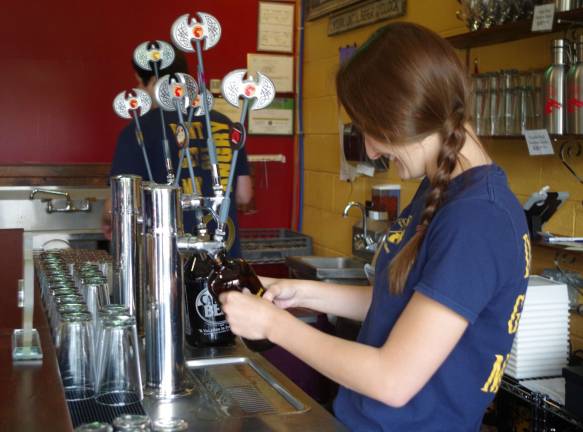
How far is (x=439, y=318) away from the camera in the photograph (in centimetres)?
119

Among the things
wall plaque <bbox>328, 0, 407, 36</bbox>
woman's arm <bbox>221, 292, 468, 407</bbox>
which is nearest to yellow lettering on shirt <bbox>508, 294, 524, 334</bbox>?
woman's arm <bbox>221, 292, 468, 407</bbox>

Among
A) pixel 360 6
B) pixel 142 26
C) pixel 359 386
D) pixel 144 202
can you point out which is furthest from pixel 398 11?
pixel 359 386

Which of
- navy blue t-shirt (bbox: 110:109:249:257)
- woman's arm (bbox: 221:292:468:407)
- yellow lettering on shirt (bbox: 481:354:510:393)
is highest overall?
navy blue t-shirt (bbox: 110:109:249:257)

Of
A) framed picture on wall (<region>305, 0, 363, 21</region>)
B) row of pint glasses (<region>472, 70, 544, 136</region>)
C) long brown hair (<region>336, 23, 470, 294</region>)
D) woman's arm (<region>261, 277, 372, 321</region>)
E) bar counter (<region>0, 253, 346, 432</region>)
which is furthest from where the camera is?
framed picture on wall (<region>305, 0, 363, 21</region>)

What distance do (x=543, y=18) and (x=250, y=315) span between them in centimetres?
174

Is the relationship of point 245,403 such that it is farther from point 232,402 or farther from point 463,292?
point 463,292

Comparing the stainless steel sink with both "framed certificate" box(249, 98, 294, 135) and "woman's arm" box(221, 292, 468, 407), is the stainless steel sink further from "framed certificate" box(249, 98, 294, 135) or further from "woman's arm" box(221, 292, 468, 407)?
"woman's arm" box(221, 292, 468, 407)

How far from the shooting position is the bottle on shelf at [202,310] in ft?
5.55

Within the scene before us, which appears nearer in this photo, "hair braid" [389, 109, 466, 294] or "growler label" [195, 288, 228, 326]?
"hair braid" [389, 109, 466, 294]

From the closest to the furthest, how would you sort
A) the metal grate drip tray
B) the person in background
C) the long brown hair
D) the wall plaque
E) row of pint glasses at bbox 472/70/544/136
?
Result: the long brown hair < the metal grate drip tray < row of pint glasses at bbox 472/70/544/136 < the person in background < the wall plaque

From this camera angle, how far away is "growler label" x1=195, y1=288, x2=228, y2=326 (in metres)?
1.69

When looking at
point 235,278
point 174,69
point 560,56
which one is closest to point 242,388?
point 235,278

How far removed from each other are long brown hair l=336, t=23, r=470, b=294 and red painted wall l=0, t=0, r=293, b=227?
375 centimetres

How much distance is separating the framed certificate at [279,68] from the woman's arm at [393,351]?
402 cm
